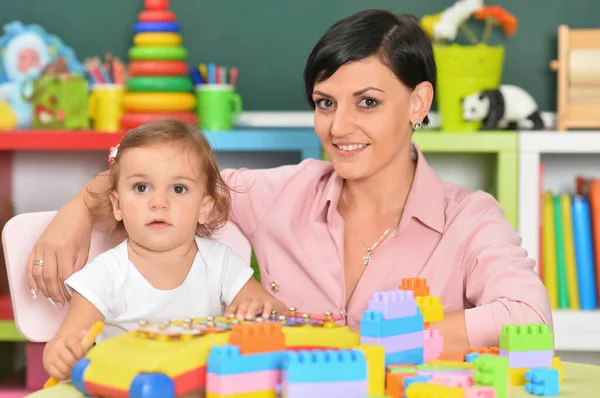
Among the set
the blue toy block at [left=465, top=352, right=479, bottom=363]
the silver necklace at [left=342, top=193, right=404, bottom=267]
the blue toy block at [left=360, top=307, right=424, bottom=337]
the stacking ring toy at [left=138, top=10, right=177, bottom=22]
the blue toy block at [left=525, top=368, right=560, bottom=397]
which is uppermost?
the stacking ring toy at [left=138, top=10, right=177, bottom=22]

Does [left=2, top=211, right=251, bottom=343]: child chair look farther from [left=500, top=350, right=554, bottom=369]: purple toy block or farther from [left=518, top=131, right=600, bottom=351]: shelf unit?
[left=518, top=131, right=600, bottom=351]: shelf unit

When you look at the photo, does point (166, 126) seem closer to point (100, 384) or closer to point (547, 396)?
point (100, 384)

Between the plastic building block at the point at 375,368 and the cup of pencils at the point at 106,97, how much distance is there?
65.3 inches

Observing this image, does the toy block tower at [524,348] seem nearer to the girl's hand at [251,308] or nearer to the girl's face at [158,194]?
the girl's hand at [251,308]

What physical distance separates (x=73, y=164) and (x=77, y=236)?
53.5 inches

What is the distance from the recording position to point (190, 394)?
108 centimetres

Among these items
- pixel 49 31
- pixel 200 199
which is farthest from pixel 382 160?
pixel 49 31

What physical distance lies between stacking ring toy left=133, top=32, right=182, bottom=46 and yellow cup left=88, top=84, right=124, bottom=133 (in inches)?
5.5

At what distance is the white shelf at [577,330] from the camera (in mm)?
2553

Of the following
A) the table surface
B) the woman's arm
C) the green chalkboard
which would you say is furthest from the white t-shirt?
the green chalkboard

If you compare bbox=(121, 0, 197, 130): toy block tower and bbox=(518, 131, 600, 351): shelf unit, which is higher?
bbox=(121, 0, 197, 130): toy block tower

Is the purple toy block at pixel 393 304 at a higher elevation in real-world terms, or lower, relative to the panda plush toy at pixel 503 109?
lower

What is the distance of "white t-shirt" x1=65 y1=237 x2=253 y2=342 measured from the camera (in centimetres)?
143

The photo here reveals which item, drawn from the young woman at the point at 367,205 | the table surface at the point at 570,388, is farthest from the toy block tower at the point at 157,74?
the table surface at the point at 570,388
